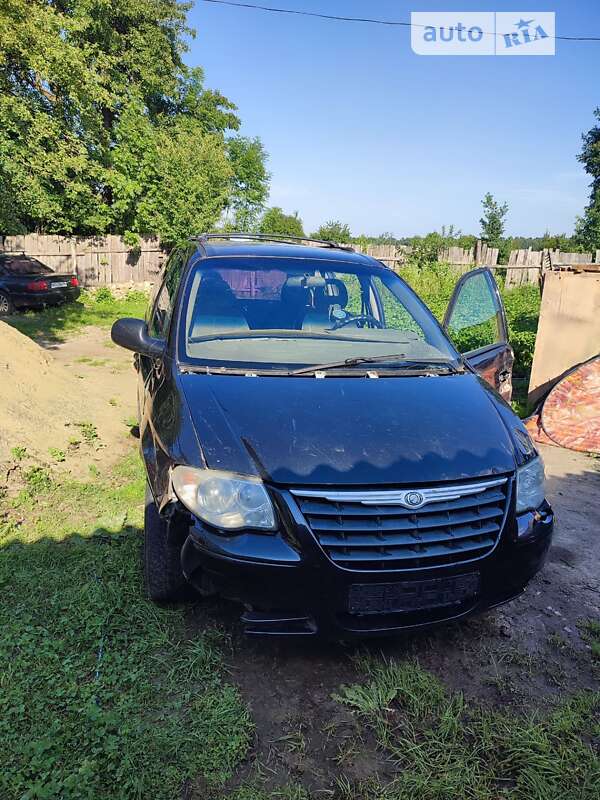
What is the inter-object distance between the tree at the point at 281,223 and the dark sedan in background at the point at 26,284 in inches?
1080

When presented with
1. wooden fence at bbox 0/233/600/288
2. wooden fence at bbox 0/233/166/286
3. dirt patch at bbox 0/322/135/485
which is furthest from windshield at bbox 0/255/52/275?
dirt patch at bbox 0/322/135/485

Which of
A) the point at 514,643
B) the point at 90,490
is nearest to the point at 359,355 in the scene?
the point at 514,643

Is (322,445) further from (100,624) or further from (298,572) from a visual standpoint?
(100,624)

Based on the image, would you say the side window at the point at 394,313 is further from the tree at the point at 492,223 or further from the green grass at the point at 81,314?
the tree at the point at 492,223

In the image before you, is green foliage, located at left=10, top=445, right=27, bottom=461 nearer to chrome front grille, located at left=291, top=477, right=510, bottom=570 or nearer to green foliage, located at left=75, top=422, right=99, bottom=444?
green foliage, located at left=75, top=422, right=99, bottom=444

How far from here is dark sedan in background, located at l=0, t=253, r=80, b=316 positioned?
13.2 m

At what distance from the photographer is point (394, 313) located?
362 centimetres

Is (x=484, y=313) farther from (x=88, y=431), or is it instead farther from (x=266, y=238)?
(x=88, y=431)

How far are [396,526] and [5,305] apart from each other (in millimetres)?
13947

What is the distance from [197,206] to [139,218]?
7.40 feet

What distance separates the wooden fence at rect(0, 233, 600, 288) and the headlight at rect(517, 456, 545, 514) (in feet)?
49.8

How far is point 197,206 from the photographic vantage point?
20781 millimetres

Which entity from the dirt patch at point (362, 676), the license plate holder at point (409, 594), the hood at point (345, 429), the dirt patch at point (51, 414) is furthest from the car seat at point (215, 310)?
the dirt patch at point (51, 414)

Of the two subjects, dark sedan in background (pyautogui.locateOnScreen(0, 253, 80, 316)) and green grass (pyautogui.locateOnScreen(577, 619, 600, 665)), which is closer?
green grass (pyautogui.locateOnScreen(577, 619, 600, 665))
